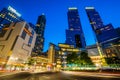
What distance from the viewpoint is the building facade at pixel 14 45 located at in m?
83.0

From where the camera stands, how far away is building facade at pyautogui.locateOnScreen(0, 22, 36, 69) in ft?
272

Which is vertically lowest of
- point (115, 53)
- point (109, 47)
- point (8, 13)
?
Answer: point (115, 53)

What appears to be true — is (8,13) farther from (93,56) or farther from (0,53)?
(93,56)


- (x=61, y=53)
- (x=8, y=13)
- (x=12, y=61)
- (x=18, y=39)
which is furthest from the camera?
(x=8, y=13)

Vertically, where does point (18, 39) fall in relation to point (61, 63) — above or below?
above

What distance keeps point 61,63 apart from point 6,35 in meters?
75.1

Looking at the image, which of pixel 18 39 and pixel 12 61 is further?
pixel 18 39

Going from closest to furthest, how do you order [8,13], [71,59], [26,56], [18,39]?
[71,59] → [18,39] → [26,56] → [8,13]

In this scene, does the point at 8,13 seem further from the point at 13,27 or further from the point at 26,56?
the point at 26,56

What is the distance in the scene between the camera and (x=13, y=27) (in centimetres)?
10119

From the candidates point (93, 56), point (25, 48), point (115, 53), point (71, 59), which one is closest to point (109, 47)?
point (115, 53)

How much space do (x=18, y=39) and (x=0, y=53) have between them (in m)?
18.6

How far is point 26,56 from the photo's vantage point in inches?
4171

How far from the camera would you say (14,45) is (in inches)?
3440
